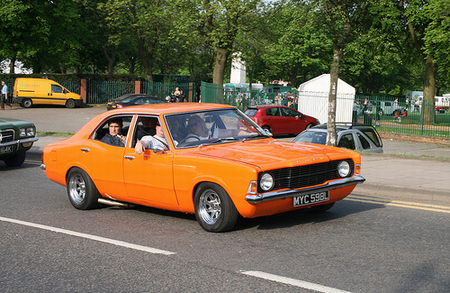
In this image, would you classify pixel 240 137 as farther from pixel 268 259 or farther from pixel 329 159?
pixel 268 259

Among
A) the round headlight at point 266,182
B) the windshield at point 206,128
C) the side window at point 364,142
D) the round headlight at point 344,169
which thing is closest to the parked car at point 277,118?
the side window at point 364,142

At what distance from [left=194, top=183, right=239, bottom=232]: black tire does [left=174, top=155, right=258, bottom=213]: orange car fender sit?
0.09 meters

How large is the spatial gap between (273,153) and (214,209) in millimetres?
1000

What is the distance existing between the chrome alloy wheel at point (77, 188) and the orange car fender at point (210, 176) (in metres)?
2.15

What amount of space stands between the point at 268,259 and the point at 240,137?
2399 mm

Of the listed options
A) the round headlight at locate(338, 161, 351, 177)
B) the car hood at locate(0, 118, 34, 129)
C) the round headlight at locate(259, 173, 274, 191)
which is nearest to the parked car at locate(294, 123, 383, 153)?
the car hood at locate(0, 118, 34, 129)

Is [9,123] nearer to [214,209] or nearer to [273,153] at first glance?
[214,209]

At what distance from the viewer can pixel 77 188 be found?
814 centimetres

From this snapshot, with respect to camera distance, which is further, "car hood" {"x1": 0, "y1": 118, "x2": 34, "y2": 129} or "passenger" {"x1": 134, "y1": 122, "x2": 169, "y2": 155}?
"car hood" {"x1": 0, "y1": 118, "x2": 34, "y2": 129}

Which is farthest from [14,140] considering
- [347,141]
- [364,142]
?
[364,142]

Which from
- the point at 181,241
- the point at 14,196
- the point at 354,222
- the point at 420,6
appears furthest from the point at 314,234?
the point at 420,6

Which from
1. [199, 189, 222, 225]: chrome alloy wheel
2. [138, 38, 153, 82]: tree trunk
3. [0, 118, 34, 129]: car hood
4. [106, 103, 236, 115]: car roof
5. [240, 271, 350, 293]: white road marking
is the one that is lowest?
[240, 271, 350, 293]: white road marking

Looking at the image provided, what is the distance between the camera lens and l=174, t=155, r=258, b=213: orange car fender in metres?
5.82

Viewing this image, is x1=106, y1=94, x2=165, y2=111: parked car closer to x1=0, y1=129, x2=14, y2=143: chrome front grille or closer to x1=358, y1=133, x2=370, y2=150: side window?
x1=0, y1=129, x2=14, y2=143: chrome front grille
